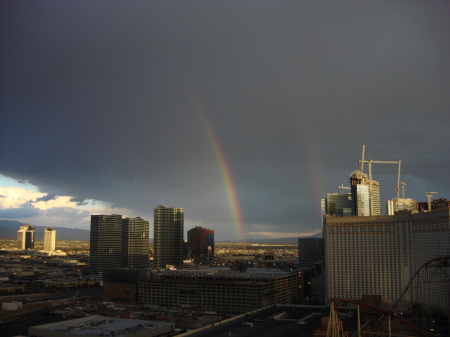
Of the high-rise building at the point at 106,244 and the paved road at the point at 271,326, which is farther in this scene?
the high-rise building at the point at 106,244

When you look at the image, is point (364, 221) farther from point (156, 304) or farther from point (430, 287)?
point (156, 304)

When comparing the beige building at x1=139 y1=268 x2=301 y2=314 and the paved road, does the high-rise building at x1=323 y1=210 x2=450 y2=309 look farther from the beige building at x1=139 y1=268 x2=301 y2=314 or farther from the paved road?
the paved road

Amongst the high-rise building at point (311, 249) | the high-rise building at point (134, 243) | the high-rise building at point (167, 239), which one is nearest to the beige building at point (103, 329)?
the high-rise building at point (167, 239)

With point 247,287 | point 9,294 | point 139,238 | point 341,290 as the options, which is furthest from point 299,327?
point 139,238

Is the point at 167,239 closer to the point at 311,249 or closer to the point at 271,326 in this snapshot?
the point at 311,249

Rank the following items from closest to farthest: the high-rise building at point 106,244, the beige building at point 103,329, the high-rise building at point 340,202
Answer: the beige building at point 103,329, the high-rise building at point 106,244, the high-rise building at point 340,202

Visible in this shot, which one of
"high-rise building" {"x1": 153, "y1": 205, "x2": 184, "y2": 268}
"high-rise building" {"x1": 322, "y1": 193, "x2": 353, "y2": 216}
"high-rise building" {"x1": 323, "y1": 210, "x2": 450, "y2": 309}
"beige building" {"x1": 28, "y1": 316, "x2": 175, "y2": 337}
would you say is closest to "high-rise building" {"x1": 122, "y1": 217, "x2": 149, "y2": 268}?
"high-rise building" {"x1": 153, "y1": 205, "x2": 184, "y2": 268}

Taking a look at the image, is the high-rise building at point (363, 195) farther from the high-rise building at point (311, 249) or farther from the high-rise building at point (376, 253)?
the high-rise building at point (376, 253)
